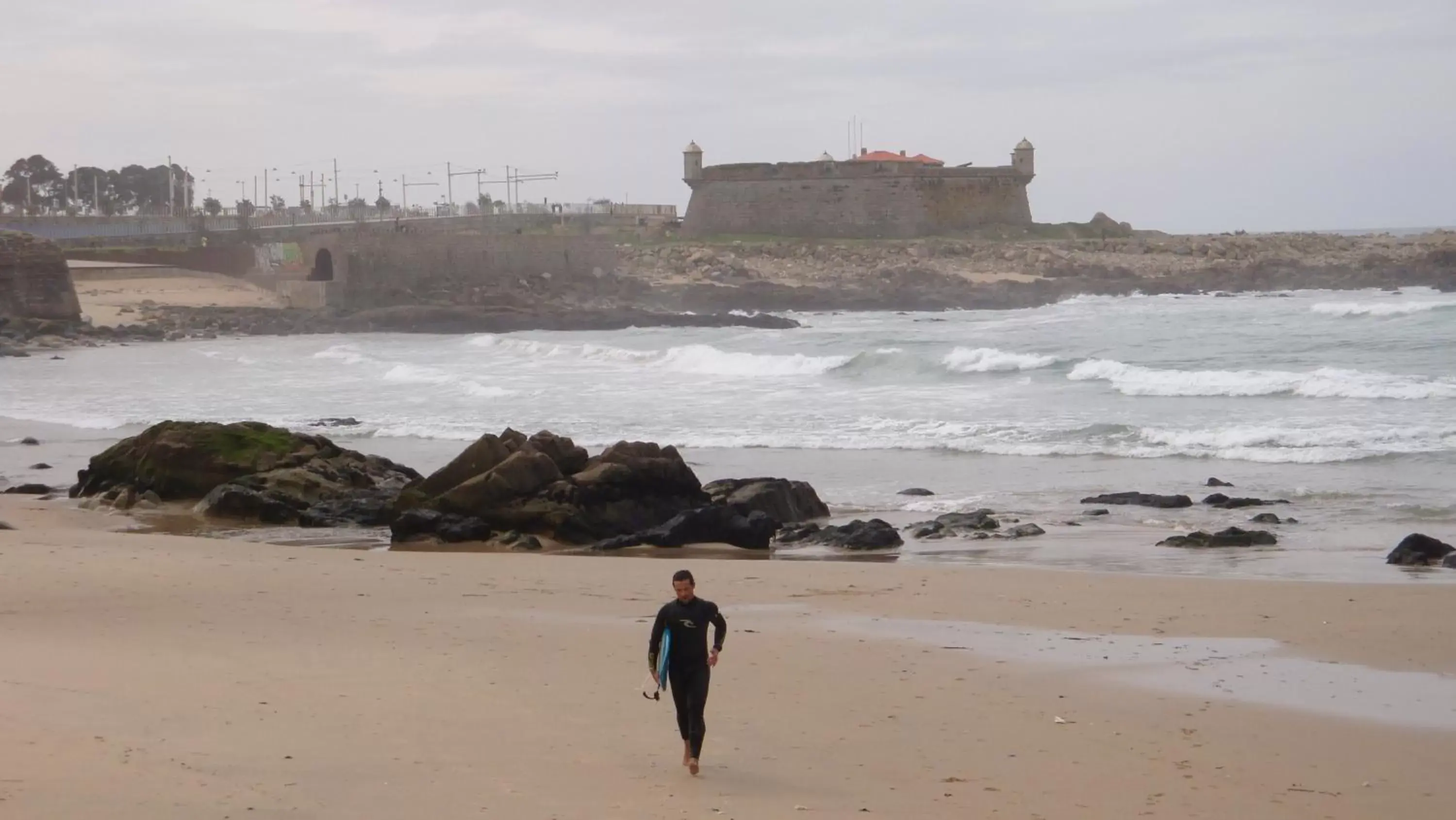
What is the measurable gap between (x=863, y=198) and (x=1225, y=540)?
6135 centimetres

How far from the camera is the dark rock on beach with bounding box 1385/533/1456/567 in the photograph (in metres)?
9.84

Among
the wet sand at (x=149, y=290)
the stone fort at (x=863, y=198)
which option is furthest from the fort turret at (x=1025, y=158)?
the wet sand at (x=149, y=290)

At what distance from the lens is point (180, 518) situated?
1266cm

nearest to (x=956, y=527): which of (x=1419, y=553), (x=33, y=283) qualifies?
(x=1419, y=553)

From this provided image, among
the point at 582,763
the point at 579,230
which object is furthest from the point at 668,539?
the point at 579,230

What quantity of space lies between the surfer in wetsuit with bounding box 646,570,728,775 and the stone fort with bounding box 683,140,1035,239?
65.9m

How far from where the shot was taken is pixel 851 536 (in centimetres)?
1118

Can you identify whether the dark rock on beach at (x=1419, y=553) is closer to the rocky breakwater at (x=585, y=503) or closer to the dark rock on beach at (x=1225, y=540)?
the dark rock on beach at (x=1225, y=540)

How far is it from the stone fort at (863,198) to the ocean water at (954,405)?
3085cm

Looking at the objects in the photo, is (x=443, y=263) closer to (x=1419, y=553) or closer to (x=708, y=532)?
(x=708, y=532)

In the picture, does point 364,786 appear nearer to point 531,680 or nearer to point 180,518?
point 531,680

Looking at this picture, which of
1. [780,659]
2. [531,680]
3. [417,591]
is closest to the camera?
[531,680]

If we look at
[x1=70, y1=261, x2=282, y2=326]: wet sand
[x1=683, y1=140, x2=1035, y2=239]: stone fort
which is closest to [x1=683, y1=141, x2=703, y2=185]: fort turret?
[x1=683, y1=140, x2=1035, y2=239]: stone fort

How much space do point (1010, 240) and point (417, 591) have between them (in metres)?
62.6
